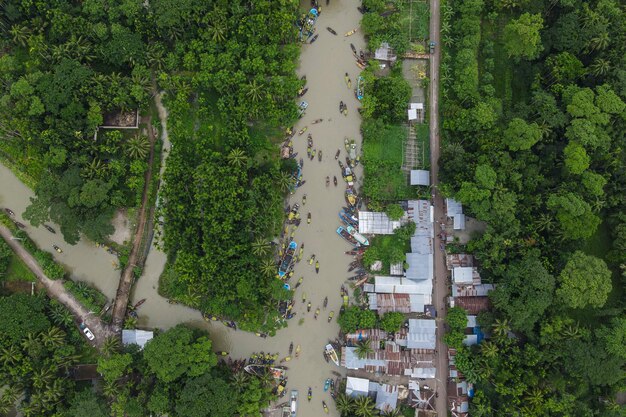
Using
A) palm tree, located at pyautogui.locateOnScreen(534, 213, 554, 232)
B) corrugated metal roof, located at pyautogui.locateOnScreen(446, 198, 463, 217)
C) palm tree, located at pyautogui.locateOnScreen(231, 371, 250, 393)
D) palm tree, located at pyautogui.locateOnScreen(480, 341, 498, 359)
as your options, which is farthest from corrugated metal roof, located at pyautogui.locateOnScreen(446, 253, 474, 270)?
palm tree, located at pyautogui.locateOnScreen(231, 371, 250, 393)

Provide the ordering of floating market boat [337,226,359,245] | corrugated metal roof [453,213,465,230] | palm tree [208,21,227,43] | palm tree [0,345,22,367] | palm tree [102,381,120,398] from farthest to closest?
floating market boat [337,226,359,245] < corrugated metal roof [453,213,465,230] < palm tree [208,21,227,43] < palm tree [102,381,120,398] < palm tree [0,345,22,367]

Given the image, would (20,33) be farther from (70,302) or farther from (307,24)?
(307,24)

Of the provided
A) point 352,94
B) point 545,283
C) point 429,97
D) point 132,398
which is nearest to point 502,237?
point 545,283

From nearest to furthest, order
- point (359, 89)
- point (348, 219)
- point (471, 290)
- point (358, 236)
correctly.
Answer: point (471, 290) → point (358, 236) → point (348, 219) → point (359, 89)

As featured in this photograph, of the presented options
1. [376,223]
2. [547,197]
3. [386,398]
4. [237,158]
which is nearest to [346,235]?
[376,223]

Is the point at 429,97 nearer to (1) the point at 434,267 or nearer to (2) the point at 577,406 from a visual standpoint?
(1) the point at 434,267

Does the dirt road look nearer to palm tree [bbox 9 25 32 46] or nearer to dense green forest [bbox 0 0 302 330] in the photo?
dense green forest [bbox 0 0 302 330]
